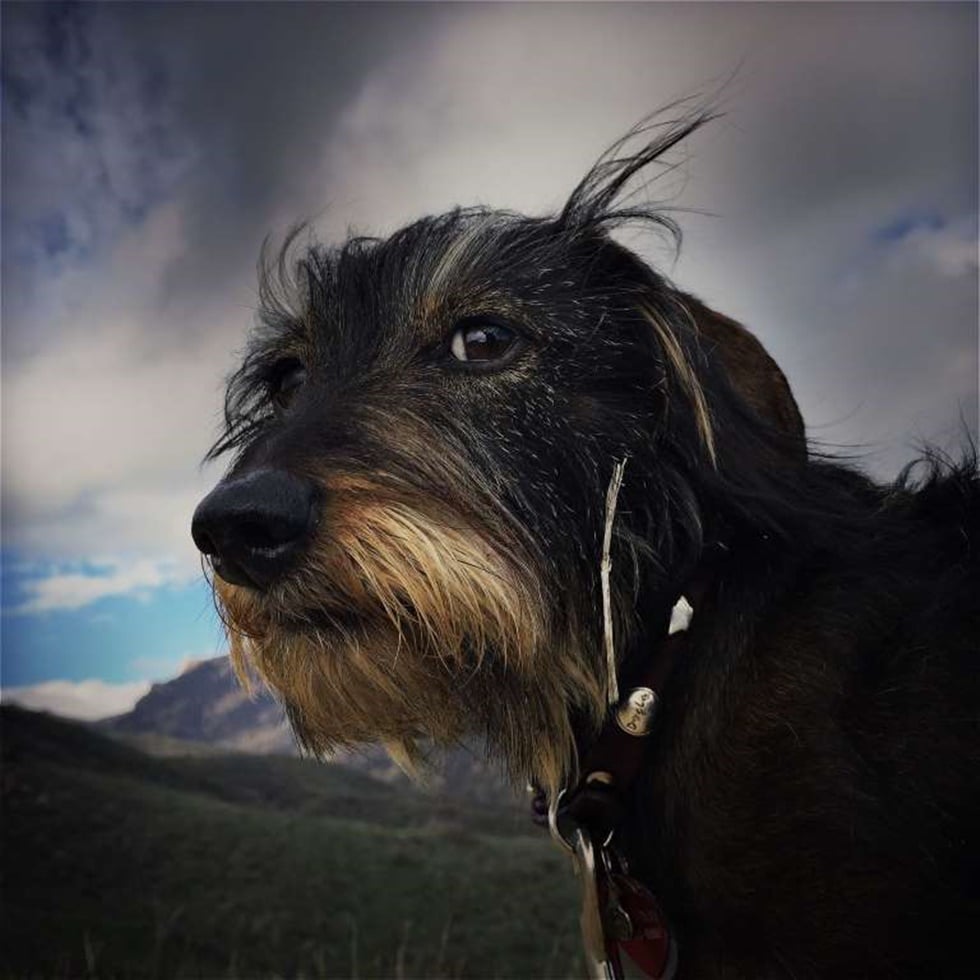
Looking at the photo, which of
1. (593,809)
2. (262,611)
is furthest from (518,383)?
(593,809)

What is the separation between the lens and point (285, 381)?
11.3 feet

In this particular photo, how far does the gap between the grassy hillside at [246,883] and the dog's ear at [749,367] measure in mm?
3266

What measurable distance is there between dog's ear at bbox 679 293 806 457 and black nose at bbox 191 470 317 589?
4.23ft

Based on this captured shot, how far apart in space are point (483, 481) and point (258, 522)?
61 cm

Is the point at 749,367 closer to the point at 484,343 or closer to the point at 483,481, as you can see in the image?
the point at 484,343

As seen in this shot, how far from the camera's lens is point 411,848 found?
19.9 ft

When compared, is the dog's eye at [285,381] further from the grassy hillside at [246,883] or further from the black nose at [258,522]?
the grassy hillside at [246,883]

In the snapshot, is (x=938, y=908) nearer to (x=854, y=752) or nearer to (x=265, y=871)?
(x=854, y=752)

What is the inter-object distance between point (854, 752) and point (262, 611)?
1.42 metres

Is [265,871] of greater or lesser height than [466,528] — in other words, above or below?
A: below

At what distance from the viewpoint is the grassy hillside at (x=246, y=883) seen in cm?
482

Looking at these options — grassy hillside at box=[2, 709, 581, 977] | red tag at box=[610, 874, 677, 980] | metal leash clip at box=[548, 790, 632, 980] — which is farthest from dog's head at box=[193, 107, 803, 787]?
grassy hillside at box=[2, 709, 581, 977]

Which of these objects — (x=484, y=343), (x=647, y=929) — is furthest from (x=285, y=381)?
(x=647, y=929)

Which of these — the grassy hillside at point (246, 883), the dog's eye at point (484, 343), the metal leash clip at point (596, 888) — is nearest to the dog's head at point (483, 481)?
the dog's eye at point (484, 343)
